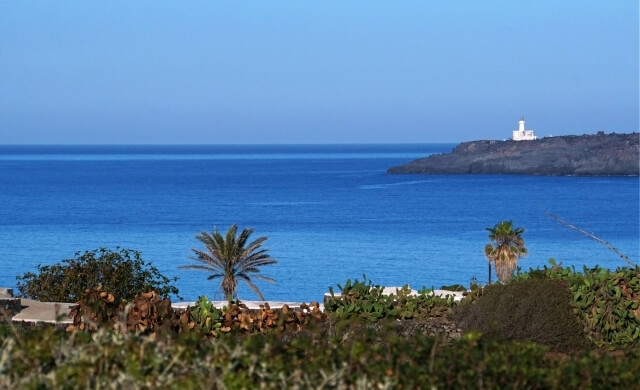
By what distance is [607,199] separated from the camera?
→ 5994 inches

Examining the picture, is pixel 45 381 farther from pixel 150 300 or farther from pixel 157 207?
pixel 157 207

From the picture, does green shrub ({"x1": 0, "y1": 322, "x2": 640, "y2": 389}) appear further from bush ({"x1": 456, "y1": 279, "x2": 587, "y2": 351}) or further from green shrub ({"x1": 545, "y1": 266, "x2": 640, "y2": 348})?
green shrub ({"x1": 545, "y1": 266, "x2": 640, "y2": 348})

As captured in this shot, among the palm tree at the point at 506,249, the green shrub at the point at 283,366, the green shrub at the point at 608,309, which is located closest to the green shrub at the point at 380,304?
the green shrub at the point at 608,309

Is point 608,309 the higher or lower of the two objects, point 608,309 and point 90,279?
the higher

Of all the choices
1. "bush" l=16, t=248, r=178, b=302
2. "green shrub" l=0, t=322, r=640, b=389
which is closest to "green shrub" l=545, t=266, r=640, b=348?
"green shrub" l=0, t=322, r=640, b=389

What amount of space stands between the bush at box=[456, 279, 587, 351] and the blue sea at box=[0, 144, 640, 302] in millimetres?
50477

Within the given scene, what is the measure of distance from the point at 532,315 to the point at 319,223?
98645 millimetres

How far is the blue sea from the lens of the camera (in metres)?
78.1

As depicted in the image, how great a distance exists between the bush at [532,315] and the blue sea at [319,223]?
166ft

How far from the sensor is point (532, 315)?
13031 millimetres

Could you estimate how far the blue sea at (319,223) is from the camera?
78.1 metres

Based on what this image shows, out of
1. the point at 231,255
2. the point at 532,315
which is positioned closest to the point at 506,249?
the point at 231,255

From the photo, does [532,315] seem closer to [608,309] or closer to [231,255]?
[608,309]

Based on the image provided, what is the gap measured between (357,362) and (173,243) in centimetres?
8840
